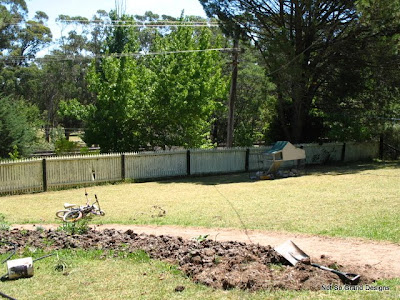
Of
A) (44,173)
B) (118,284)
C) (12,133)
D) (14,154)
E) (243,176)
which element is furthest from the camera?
(12,133)

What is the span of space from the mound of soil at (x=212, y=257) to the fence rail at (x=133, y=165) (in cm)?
938

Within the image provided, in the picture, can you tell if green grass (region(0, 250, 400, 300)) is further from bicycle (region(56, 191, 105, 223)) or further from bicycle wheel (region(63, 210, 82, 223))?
bicycle (region(56, 191, 105, 223))

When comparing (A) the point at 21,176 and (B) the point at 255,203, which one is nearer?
(B) the point at 255,203

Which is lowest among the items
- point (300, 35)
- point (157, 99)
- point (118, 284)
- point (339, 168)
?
point (339, 168)

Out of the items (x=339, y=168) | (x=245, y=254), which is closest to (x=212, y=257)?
(x=245, y=254)

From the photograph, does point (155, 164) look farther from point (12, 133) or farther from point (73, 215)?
point (12, 133)

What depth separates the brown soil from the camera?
251 inches

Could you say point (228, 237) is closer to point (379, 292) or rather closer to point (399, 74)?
point (379, 292)

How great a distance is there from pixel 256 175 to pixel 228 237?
12.9 meters

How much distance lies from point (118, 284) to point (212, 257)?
163cm

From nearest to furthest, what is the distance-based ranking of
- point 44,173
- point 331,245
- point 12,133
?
point 331,245 < point 44,173 < point 12,133

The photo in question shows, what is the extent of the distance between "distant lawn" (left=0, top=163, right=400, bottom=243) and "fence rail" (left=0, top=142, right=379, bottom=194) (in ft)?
2.52

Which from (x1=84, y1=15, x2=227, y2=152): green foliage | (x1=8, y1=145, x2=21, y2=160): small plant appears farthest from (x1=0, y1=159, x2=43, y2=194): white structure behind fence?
(x1=84, y1=15, x2=227, y2=152): green foliage

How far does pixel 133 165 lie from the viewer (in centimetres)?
2173
